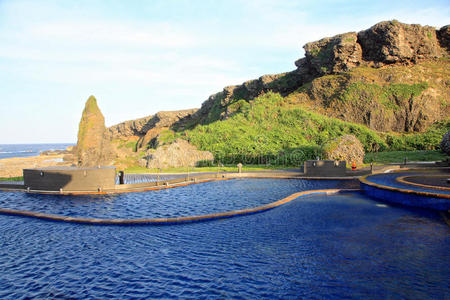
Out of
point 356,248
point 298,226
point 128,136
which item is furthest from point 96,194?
point 128,136

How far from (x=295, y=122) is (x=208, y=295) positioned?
33336 millimetres

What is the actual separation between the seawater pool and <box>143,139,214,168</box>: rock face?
1441 cm

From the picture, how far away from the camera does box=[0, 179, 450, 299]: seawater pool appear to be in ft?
19.9

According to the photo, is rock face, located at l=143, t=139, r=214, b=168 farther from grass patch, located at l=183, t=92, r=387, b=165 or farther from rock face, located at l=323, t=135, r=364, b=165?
rock face, located at l=323, t=135, r=364, b=165

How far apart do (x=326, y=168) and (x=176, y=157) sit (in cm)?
1432

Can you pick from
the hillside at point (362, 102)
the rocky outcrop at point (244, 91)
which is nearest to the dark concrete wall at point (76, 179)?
the hillside at point (362, 102)

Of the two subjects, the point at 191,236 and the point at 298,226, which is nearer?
the point at 191,236

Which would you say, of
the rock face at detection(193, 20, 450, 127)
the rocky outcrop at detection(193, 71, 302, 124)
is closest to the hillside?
the rock face at detection(193, 20, 450, 127)

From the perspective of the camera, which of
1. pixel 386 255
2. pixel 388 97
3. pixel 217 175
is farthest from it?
pixel 388 97

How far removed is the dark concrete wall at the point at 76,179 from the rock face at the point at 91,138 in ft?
14.3

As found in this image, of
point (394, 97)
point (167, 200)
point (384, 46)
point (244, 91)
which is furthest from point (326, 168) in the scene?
point (244, 91)

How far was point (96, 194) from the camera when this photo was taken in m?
15.2

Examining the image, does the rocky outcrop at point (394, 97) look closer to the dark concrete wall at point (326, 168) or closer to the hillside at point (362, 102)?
the hillside at point (362, 102)

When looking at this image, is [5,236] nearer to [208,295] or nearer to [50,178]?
[50,178]
